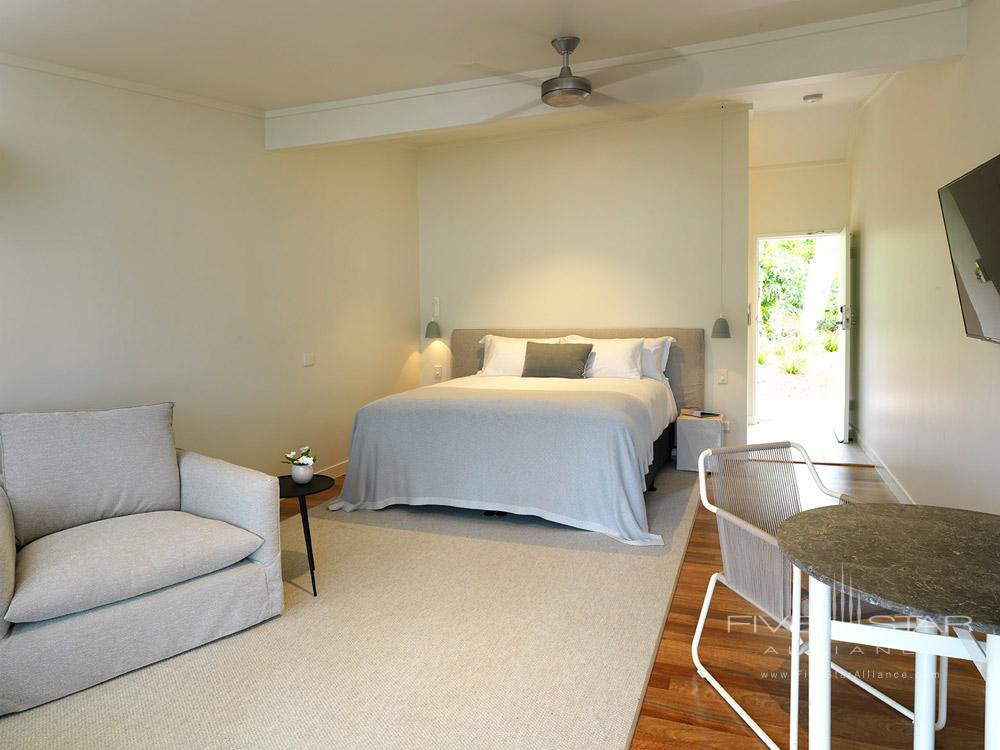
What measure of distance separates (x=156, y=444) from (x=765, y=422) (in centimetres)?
647

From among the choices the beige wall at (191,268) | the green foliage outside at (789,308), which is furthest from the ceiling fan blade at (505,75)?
the green foliage outside at (789,308)

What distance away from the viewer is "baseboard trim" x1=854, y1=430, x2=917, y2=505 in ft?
14.3

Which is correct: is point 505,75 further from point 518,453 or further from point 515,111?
point 518,453

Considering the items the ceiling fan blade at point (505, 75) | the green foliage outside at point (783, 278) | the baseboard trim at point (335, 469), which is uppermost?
the ceiling fan blade at point (505, 75)

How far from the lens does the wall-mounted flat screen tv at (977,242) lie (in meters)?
2.36

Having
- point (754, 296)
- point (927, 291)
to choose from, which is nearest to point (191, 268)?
point (927, 291)

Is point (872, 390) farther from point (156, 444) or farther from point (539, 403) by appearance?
point (156, 444)

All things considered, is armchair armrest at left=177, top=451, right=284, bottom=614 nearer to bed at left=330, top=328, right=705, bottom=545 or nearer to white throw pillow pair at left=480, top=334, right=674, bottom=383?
bed at left=330, top=328, right=705, bottom=545

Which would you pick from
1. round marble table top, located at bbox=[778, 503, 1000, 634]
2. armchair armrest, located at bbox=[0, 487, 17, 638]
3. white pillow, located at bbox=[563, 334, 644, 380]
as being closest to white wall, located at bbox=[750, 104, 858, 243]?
white pillow, located at bbox=[563, 334, 644, 380]

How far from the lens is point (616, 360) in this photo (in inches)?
206

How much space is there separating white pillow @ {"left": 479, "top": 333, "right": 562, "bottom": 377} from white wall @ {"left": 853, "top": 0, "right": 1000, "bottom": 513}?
246cm

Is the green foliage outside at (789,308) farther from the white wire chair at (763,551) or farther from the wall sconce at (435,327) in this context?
the white wire chair at (763,551)

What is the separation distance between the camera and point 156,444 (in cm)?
304

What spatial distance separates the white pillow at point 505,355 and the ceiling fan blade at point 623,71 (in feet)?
7.15
